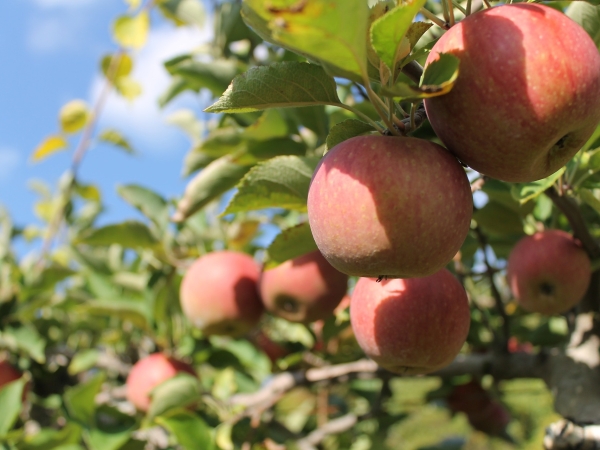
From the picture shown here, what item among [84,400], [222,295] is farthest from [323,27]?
[84,400]

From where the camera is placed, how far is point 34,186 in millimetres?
3275

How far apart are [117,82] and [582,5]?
1.84 meters

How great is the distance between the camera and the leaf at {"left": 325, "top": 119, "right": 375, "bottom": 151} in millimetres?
818

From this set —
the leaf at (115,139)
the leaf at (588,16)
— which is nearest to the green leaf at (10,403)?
the leaf at (115,139)

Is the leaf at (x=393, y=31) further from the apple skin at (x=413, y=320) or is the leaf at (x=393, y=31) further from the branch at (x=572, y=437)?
the branch at (x=572, y=437)

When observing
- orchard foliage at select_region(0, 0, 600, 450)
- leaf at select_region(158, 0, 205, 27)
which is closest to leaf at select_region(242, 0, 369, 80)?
orchard foliage at select_region(0, 0, 600, 450)

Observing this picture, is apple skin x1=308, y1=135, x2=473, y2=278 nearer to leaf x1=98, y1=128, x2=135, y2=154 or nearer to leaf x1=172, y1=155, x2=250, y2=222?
leaf x1=172, y1=155, x2=250, y2=222

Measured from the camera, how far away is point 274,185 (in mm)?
→ 998

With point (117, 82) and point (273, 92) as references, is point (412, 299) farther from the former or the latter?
point (117, 82)

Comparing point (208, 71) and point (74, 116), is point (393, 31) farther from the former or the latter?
point (74, 116)

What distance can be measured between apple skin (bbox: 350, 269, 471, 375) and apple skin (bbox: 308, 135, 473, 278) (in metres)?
0.28

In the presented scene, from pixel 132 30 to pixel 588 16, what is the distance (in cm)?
163

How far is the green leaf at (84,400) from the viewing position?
5.49 feet

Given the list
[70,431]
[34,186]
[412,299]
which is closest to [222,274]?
[70,431]
